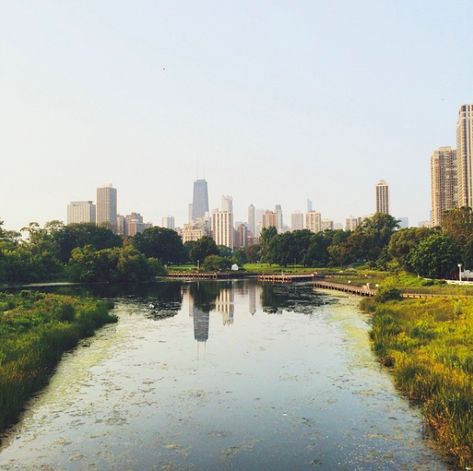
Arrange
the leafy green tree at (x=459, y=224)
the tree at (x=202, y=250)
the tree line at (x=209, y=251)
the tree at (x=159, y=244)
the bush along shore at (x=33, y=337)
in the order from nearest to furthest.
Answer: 1. the bush along shore at (x=33, y=337)
2. the tree line at (x=209, y=251)
3. the leafy green tree at (x=459, y=224)
4. the tree at (x=159, y=244)
5. the tree at (x=202, y=250)

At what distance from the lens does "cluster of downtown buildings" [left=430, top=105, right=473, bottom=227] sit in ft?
538

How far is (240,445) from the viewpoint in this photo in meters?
16.2

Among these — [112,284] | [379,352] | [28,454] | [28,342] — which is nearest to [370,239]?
[112,284]

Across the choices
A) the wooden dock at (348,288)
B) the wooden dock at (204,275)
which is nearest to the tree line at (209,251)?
the wooden dock at (204,275)

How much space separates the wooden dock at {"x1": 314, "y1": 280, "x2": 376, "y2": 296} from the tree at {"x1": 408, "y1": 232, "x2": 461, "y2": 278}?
8.57 m

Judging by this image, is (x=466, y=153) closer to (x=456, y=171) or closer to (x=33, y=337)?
(x=456, y=171)

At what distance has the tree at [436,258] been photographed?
69250 mm

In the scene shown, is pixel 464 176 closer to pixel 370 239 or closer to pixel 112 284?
pixel 370 239

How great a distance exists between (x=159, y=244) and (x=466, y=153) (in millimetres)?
102692

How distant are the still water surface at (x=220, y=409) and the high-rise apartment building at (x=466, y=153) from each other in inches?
5697

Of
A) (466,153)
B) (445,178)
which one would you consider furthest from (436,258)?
(445,178)

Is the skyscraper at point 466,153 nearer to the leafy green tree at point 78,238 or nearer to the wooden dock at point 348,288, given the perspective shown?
the wooden dock at point 348,288

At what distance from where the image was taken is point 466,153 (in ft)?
540

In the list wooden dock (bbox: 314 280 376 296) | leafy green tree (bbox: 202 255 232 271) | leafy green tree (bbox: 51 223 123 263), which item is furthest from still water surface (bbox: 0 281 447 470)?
leafy green tree (bbox: 51 223 123 263)
